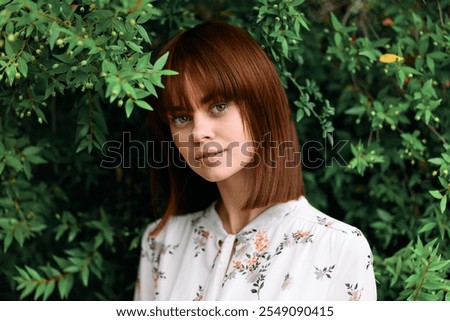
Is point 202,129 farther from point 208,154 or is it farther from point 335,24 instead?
point 335,24

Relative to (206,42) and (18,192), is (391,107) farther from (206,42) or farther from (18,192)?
(18,192)

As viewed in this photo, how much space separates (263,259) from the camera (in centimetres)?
169

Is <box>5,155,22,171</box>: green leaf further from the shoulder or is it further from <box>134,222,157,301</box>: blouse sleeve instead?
the shoulder

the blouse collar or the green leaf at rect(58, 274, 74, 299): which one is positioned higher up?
the blouse collar

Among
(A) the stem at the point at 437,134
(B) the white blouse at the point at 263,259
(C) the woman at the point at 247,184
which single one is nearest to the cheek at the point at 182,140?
(C) the woman at the point at 247,184

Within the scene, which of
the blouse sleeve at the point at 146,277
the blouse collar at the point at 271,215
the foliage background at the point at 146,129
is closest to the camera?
the foliage background at the point at 146,129

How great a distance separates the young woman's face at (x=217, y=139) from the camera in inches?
63.6

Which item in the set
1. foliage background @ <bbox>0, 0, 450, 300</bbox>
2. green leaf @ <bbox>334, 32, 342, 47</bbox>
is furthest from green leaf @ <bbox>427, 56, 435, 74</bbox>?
green leaf @ <bbox>334, 32, 342, 47</bbox>

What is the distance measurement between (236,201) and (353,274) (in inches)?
14.3

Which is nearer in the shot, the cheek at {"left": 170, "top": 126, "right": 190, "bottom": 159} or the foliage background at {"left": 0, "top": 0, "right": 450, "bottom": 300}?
the foliage background at {"left": 0, "top": 0, "right": 450, "bottom": 300}

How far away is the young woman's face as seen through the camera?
5.30 ft

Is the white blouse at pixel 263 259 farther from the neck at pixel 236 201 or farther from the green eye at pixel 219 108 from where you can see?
the green eye at pixel 219 108

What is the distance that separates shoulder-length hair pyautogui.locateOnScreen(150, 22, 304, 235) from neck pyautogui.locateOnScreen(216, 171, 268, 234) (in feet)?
0.09

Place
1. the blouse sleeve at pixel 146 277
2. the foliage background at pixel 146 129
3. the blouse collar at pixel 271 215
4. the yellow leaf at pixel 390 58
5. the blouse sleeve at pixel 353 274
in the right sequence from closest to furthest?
the foliage background at pixel 146 129 < the blouse sleeve at pixel 353 274 < the blouse collar at pixel 271 215 < the yellow leaf at pixel 390 58 < the blouse sleeve at pixel 146 277
